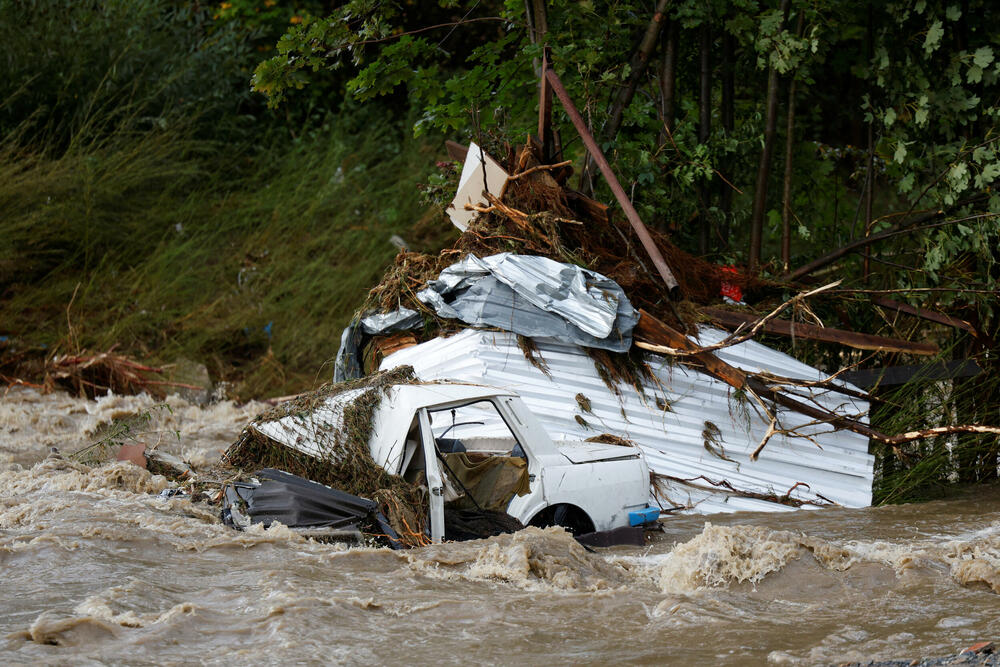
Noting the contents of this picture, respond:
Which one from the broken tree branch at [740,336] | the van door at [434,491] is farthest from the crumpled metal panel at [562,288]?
the van door at [434,491]

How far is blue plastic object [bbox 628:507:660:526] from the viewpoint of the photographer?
6.68 metres

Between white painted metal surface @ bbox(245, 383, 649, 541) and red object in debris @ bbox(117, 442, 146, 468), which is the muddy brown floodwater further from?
white painted metal surface @ bbox(245, 383, 649, 541)

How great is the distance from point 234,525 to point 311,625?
4.63 feet

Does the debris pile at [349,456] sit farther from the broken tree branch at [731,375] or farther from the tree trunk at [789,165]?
the tree trunk at [789,165]

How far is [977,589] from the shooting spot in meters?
5.52

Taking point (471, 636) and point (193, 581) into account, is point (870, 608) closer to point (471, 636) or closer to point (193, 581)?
point (471, 636)

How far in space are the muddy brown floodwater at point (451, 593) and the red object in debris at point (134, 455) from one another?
6.1 inches

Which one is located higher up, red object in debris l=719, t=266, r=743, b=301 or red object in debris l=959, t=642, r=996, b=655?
red object in debris l=719, t=266, r=743, b=301

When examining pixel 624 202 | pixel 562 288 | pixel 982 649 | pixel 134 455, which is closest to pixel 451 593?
pixel 982 649

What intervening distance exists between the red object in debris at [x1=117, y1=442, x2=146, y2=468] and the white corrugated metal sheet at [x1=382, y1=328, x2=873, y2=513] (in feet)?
8.37

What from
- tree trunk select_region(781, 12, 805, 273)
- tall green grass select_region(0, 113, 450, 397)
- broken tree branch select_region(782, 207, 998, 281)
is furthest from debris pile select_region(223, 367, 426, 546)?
tall green grass select_region(0, 113, 450, 397)

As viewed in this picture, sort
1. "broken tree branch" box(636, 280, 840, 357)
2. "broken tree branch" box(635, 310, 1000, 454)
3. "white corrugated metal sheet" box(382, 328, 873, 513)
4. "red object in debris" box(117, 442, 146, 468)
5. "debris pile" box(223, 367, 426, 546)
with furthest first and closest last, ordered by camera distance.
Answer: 1. "white corrugated metal sheet" box(382, 328, 873, 513)
2. "broken tree branch" box(635, 310, 1000, 454)
3. "broken tree branch" box(636, 280, 840, 357)
4. "red object in debris" box(117, 442, 146, 468)
5. "debris pile" box(223, 367, 426, 546)

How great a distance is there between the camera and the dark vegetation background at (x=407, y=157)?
30.8ft

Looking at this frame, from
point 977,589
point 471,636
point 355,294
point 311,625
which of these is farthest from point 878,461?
point 355,294
